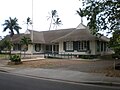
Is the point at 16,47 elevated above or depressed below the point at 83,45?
above

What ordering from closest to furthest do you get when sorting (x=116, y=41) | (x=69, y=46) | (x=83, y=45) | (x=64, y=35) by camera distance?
(x=116, y=41) → (x=83, y=45) → (x=69, y=46) → (x=64, y=35)

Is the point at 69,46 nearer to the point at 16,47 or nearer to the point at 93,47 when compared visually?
the point at 93,47

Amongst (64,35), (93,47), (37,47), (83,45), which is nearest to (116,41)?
(93,47)

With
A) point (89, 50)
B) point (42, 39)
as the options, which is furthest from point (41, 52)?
point (89, 50)

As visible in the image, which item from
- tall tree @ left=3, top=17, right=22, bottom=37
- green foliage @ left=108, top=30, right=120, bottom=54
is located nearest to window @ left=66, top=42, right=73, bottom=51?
green foliage @ left=108, top=30, right=120, bottom=54

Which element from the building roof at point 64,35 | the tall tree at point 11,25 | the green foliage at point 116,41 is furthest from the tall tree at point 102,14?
the tall tree at point 11,25

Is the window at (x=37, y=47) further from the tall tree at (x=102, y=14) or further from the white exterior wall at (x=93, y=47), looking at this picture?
the tall tree at (x=102, y=14)

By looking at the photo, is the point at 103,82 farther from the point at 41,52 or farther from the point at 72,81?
the point at 41,52

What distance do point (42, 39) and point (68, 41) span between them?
47.5ft

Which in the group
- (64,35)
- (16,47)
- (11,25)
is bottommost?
(16,47)

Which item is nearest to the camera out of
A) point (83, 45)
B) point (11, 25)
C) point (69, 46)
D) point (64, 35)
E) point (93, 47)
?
point (93, 47)

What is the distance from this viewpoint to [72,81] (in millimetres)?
16125

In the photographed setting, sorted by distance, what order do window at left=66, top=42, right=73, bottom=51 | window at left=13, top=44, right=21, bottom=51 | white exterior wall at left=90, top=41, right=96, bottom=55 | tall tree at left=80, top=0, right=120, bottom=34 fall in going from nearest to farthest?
tall tree at left=80, top=0, right=120, bottom=34 → white exterior wall at left=90, top=41, right=96, bottom=55 → window at left=66, top=42, right=73, bottom=51 → window at left=13, top=44, right=21, bottom=51

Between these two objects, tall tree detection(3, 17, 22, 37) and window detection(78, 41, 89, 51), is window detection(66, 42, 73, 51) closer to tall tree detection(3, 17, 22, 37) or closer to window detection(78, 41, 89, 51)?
window detection(78, 41, 89, 51)
